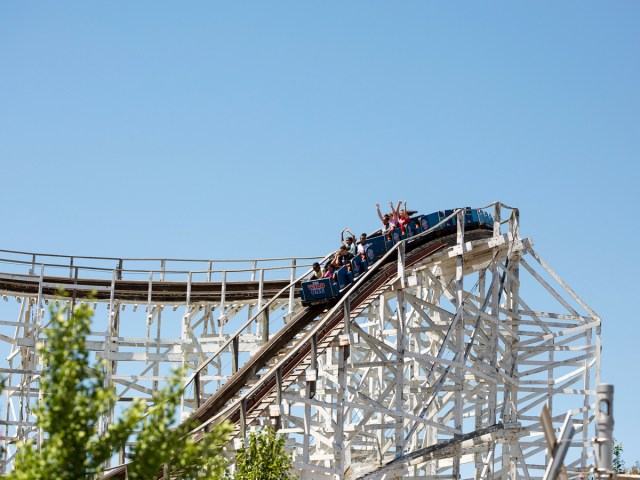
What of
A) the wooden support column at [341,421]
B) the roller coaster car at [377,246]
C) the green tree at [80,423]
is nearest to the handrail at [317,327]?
the roller coaster car at [377,246]

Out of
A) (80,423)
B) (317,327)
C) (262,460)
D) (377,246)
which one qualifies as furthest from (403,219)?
(80,423)

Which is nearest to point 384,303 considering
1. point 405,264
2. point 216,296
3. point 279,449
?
point 405,264

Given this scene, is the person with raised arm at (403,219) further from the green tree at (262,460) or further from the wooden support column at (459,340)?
the green tree at (262,460)

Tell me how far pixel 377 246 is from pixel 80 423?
58.9 ft

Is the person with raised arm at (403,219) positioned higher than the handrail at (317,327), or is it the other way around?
the person with raised arm at (403,219)

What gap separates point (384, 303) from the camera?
3161 cm

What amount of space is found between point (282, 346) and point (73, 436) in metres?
15.3

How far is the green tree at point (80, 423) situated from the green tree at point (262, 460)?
9.29m

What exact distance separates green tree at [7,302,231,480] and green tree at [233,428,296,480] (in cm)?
929

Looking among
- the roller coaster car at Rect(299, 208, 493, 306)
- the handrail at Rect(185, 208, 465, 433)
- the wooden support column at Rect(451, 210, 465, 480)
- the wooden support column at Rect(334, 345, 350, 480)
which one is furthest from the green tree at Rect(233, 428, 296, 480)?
the wooden support column at Rect(451, 210, 465, 480)

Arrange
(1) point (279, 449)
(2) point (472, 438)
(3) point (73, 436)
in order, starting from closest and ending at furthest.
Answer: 1. (3) point (73, 436)
2. (1) point (279, 449)
3. (2) point (472, 438)

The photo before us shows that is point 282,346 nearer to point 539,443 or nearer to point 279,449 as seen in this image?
point 279,449

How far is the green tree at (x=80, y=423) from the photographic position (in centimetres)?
1309

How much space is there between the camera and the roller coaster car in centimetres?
2906
